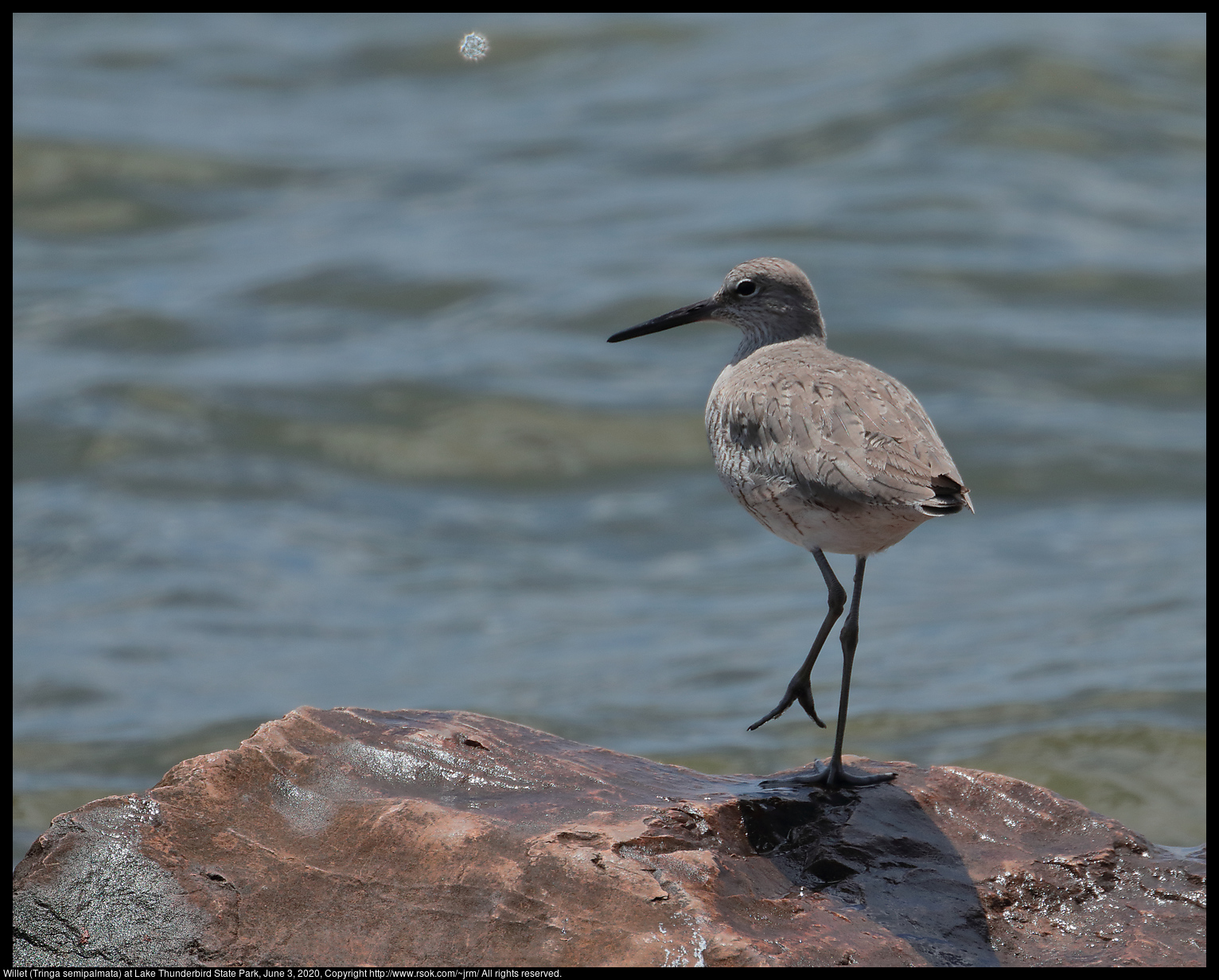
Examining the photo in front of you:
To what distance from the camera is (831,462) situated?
19.9 ft

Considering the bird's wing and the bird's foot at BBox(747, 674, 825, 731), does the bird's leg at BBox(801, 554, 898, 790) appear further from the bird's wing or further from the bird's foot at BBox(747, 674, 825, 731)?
the bird's wing

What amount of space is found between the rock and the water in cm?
435

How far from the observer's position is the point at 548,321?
19156mm

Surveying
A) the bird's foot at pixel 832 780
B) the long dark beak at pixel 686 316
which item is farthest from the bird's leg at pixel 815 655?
the long dark beak at pixel 686 316

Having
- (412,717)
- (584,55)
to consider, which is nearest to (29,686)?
(412,717)

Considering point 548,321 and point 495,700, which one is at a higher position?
point 548,321

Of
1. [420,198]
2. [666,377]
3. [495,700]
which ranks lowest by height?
[495,700]

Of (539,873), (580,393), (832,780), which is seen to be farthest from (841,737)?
A: (580,393)

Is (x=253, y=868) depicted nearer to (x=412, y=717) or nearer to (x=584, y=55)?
(x=412, y=717)

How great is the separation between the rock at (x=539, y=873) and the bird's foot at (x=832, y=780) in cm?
12

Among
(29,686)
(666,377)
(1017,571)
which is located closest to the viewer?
(29,686)

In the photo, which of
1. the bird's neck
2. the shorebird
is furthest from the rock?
the bird's neck

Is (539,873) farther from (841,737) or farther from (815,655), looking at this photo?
(815,655)
